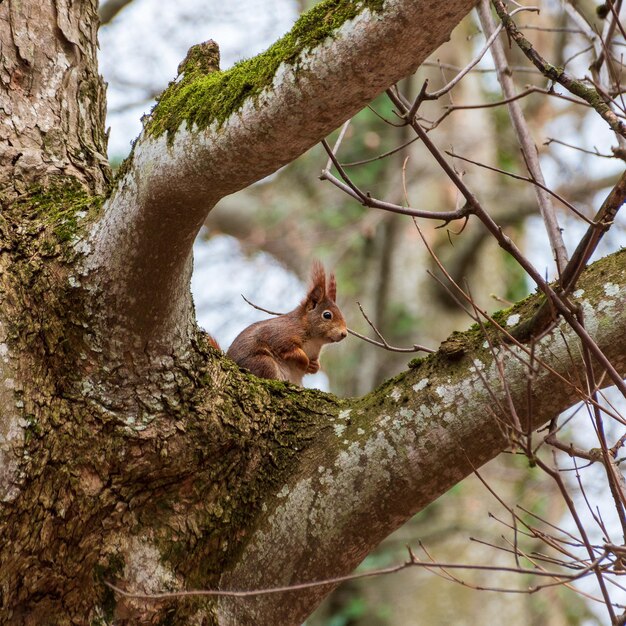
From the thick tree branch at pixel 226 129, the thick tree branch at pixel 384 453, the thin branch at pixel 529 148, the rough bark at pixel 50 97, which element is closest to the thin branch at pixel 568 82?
the thin branch at pixel 529 148

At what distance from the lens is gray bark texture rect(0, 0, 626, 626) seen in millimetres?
1772

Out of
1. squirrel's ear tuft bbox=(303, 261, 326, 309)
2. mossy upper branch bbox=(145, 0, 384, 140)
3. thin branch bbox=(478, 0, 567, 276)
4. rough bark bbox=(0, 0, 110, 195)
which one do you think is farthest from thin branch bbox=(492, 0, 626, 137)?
squirrel's ear tuft bbox=(303, 261, 326, 309)

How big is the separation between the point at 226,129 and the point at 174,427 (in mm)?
698

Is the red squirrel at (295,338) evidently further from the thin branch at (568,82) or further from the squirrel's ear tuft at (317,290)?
the thin branch at (568,82)

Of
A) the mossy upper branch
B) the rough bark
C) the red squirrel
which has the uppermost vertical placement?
the red squirrel

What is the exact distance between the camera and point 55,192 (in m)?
2.23

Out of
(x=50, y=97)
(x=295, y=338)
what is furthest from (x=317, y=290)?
(x=50, y=97)

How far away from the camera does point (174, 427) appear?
6.26ft

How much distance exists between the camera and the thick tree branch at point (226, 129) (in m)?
1.39

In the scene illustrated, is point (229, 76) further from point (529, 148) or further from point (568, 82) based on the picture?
point (529, 148)

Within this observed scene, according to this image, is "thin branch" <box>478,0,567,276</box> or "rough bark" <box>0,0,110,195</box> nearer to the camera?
"thin branch" <box>478,0,567,276</box>

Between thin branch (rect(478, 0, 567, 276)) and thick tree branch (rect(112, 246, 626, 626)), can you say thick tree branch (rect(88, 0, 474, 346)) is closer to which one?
thick tree branch (rect(112, 246, 626, 626))

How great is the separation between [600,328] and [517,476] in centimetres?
462

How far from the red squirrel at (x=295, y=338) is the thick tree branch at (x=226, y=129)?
4.89ft
